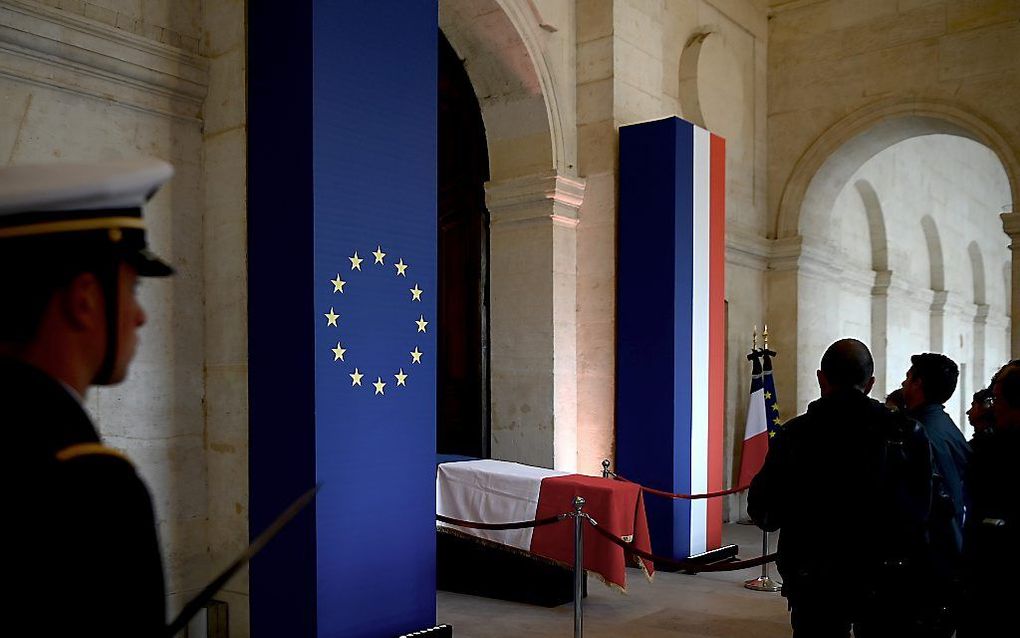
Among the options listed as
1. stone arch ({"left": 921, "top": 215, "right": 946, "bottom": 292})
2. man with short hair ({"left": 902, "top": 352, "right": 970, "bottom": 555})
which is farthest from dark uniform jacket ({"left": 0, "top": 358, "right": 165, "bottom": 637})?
stone arch ({"left": 921, "top": 215, "right": 946, "bottom": 292})

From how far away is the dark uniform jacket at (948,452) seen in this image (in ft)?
13.3

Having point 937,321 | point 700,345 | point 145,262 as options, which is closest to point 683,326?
point 700,345

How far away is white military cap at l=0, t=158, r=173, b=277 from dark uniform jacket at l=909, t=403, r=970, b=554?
370cm

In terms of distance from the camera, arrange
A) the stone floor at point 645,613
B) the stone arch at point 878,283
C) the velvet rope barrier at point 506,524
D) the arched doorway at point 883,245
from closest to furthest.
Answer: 1. the velvet rope barrier at point 506,524
2. the stone floor at point 645,613
3. the arched doorway at point 883,245
4. the stone arch at point 878,283

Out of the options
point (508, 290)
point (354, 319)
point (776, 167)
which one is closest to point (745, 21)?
point (776, 167)

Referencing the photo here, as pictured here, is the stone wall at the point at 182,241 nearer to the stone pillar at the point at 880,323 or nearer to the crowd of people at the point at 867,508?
the crowd of people at the point at 867,508

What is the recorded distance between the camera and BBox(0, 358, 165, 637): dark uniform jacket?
3.74 feet

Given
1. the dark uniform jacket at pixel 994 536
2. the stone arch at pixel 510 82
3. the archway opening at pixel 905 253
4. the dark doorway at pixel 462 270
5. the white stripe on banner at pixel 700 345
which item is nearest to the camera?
the dark uniform jacket at pixel 994 536

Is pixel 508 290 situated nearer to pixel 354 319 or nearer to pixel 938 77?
pixel 354 319

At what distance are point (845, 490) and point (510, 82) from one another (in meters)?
5.82

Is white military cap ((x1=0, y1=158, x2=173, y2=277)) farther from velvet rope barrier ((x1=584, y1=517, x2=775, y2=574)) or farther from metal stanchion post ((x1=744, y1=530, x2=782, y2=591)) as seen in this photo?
metal stanchion post ((x1=744, y1=530, x2=782, y2=591))

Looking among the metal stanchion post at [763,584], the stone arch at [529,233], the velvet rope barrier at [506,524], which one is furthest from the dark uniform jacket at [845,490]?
the stone arch at [529,233]

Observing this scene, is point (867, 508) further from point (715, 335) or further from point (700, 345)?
point (715, 335)

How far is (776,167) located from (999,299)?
11257 millimetres
